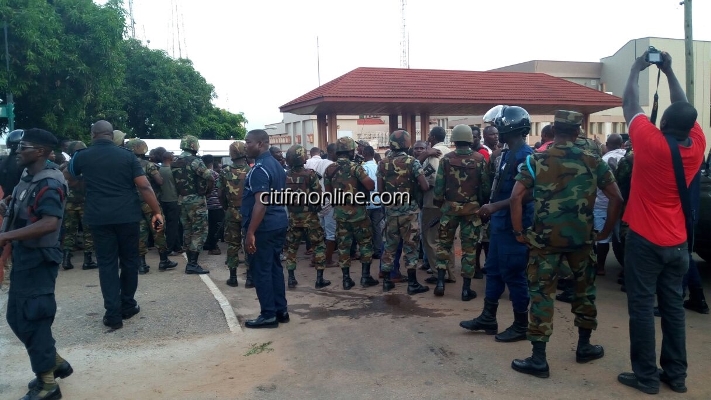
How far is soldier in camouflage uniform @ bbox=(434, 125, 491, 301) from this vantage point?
604 cm

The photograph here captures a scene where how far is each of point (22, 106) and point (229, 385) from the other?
1443cm

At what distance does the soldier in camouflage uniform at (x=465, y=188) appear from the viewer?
6039mm

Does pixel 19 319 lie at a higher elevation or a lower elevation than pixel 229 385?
higher

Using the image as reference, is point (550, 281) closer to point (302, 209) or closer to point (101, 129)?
point (302, 209)

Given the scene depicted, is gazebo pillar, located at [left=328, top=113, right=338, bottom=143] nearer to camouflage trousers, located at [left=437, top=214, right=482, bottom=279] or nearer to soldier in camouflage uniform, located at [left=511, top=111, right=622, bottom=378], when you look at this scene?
camouflage trousers, located at [left=437, top=214, right=482, bottom=279]

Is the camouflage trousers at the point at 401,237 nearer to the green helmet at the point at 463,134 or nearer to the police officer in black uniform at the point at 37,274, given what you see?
the green helmet at the point at 463,134

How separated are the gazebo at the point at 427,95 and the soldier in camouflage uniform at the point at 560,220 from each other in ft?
30.9

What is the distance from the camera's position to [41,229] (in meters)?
3.81

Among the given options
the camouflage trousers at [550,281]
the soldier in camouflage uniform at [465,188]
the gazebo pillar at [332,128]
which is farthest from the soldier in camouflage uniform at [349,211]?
the gazebo pillar at [332,128]

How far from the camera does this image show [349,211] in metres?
6.85

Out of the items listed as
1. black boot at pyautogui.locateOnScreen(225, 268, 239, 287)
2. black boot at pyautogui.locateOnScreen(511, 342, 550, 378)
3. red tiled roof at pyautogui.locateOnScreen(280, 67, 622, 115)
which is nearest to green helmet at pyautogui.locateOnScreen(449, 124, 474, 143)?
black boot at pyautogui.locateOnScreen(511, 342, 550, 378)

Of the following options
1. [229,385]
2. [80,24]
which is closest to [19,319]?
[229,385]

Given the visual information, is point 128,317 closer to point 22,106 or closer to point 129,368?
point 129,368

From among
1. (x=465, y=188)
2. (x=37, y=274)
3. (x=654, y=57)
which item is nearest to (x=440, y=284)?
(x=465, y=188)
